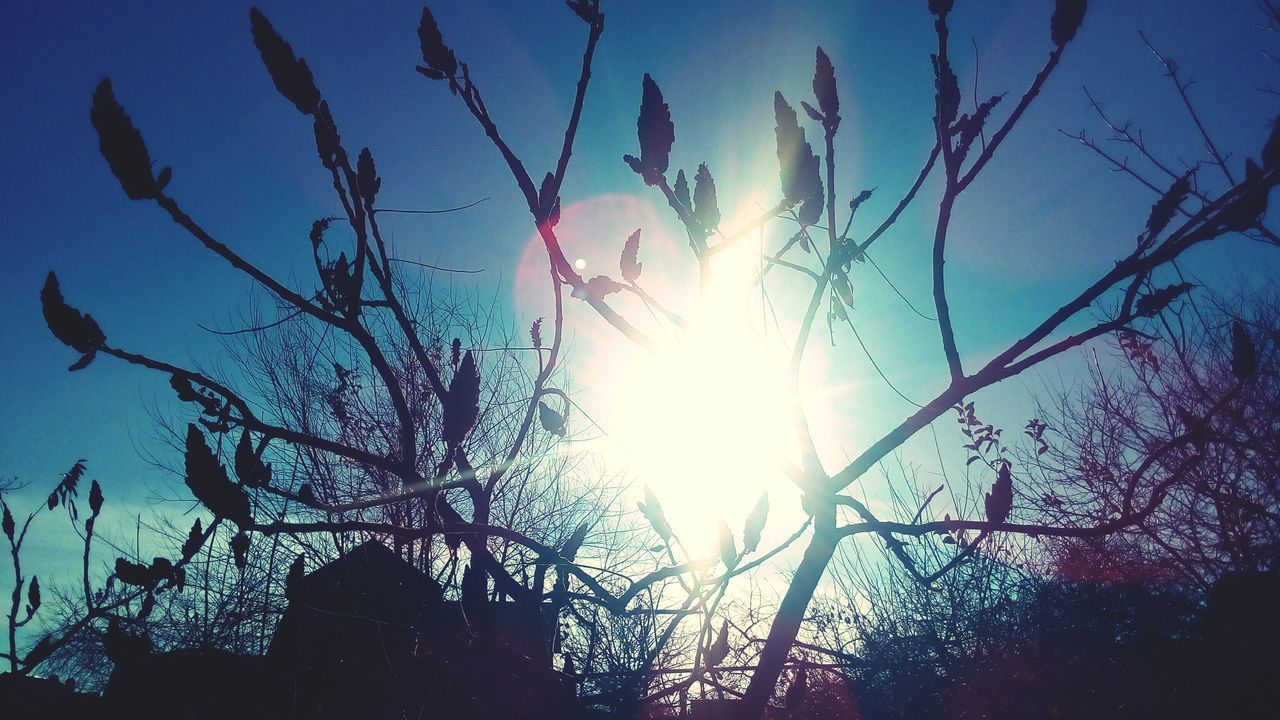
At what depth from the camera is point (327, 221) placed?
1.37 metres

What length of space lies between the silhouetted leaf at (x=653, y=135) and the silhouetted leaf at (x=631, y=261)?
228 millimetres

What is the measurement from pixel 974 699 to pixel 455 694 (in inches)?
324

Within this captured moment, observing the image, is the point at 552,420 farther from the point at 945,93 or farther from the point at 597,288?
the point at 945,93

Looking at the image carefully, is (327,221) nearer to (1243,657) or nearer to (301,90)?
(301,90)

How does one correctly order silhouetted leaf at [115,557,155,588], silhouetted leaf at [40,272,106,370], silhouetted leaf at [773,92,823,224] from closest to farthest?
silhouetted leaf at [115,557,155,588] < silhouetted leaf at [40,272,106,370] < silhouetted leaf at [773,92,823,224]

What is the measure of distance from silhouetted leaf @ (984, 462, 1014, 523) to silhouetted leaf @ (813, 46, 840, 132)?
1.09 m

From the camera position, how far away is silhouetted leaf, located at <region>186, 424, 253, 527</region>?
2.61ft

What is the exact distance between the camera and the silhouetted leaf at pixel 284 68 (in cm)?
105

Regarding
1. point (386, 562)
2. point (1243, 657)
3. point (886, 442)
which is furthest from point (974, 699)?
point (886, 442)

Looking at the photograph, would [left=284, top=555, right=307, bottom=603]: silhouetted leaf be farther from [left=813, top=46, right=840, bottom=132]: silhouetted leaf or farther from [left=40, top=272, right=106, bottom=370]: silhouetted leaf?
[left=813, top=46, right=840, bottom=132]: silhouetted leaf

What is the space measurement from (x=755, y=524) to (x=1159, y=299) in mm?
1200

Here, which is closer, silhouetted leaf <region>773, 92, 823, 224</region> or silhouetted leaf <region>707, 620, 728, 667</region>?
silhouetted leaf <region>773, 92, 823, 224</region>

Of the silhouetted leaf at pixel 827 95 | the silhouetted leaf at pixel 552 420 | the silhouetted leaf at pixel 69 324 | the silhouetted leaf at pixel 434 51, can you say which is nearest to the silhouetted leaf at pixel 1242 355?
the silhouetted leaf at pixel 827 95

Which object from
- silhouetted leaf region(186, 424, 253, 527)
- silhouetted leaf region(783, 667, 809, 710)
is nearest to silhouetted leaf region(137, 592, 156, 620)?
silhouetted leaf region(186, 424, 253, 527)
